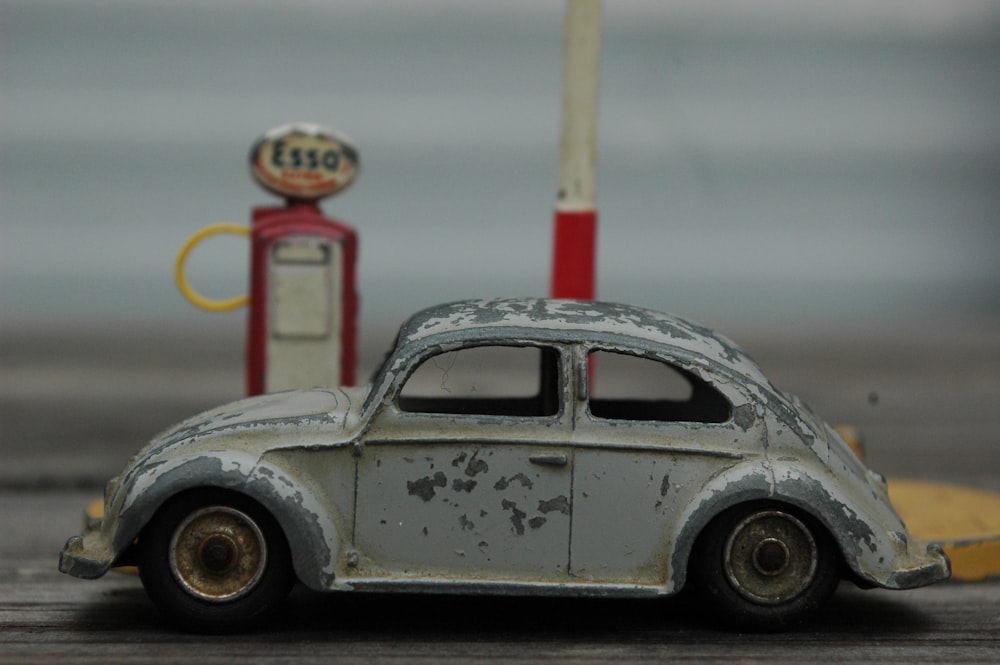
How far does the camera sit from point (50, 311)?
19172 millimetres

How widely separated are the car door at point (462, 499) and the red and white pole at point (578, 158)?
2494 mm

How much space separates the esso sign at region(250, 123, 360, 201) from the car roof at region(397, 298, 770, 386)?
7.92 ft

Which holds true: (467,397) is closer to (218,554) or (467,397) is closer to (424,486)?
(424,486)

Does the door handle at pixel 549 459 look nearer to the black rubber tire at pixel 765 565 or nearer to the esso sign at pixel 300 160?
the black rubber tire at pixel 765 565

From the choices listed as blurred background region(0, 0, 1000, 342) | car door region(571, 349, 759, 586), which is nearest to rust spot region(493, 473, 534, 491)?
car door region(571, 349, 759, 586)

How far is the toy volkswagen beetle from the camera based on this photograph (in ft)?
19.1

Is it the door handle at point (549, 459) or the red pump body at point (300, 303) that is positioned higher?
the red pump body at point (300, 303)

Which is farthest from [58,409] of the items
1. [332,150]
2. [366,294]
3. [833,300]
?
[833,300]

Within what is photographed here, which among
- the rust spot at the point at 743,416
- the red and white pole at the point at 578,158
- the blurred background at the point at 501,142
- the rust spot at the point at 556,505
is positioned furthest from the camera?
the blurred background at the point at 501,142

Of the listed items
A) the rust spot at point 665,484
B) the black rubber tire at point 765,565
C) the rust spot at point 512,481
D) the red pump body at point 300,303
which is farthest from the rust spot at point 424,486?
the red pump body at point 300,303

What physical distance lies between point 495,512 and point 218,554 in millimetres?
1067

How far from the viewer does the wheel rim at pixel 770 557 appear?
5910mm

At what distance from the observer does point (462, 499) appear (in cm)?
581

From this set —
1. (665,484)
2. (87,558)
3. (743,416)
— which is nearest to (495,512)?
(665,484)
